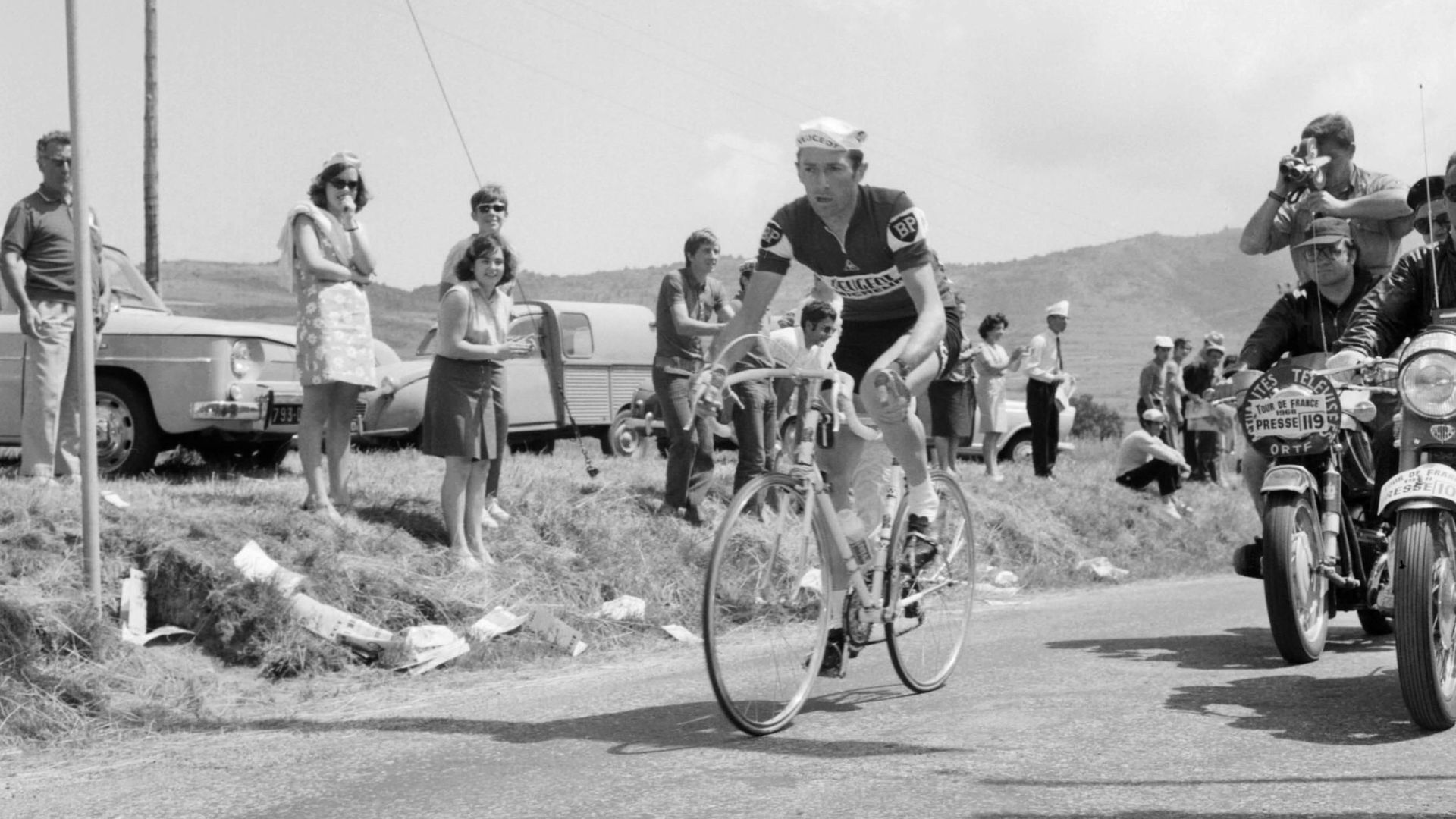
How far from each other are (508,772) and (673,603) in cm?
478

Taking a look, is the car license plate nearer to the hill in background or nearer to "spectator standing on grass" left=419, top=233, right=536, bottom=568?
"spectator standing on grass" left=419, top=233, right=536, bottom=568

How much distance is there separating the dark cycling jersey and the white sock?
701 mm

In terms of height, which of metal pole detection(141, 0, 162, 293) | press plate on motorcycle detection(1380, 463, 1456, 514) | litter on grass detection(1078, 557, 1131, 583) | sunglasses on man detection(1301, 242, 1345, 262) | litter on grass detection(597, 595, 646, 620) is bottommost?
litter on grass detection(1078, 557, 1131, 583)

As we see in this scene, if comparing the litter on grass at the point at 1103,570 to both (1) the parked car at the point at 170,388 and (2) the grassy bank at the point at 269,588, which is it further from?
(1) the parked car at the point at 170,388

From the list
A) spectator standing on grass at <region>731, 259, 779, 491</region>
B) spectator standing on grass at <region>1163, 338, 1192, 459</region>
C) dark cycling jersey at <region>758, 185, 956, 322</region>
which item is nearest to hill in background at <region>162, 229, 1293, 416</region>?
spectator standing on grass at <region>1163, 338, 1192, 459</region>

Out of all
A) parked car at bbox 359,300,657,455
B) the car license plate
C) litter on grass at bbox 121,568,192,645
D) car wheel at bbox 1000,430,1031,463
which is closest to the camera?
litter on grass at bbox 121,568,192,645

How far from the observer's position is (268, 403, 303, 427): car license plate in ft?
38.2

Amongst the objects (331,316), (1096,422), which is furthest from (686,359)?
(1096,422)

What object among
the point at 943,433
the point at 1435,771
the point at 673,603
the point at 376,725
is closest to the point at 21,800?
the point at 376,725

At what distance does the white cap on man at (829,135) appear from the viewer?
6.03 m

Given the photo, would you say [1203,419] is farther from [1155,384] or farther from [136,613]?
[136,613]

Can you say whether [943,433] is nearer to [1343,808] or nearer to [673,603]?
[673,603]

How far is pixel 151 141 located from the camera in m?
24.6

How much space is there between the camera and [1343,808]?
4.51 metres
